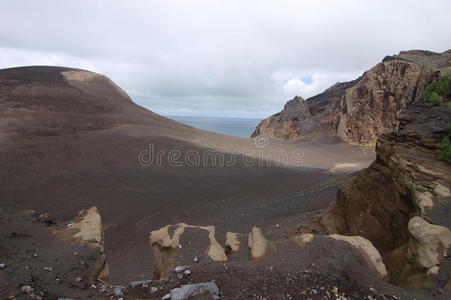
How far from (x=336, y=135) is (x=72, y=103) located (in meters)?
28.1

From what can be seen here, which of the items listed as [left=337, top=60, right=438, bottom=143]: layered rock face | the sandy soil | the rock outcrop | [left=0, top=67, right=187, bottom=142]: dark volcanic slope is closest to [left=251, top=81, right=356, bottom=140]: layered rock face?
[left=337, top=60, right=438, bottom=143]: layered rock face

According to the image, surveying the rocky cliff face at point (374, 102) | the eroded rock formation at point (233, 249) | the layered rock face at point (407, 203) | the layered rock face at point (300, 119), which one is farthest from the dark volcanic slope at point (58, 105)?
the rocky cliff face at point (374, 102)

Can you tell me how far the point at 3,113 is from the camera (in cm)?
1894

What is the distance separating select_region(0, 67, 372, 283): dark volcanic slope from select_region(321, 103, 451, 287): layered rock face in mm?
3984

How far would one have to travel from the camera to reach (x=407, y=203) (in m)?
6.39

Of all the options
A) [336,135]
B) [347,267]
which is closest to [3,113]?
[347,267]

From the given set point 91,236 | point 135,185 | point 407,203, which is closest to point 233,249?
point 91,236

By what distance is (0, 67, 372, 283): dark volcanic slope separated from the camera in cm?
1200

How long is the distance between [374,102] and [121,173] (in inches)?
985

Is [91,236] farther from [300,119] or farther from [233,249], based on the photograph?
[300,119]

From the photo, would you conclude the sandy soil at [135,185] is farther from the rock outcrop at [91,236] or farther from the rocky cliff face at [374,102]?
the rocky cliff face at [374,102]

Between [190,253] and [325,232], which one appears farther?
[325,232]

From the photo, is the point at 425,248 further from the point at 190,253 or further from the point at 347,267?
the point at 190,253

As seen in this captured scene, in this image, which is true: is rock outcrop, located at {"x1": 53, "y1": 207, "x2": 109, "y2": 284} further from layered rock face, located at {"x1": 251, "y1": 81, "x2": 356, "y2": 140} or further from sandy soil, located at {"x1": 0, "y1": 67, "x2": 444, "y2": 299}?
layered rock face, located at {"x1": 251, "y1": 81, "x2": 356, "y2": 140}
